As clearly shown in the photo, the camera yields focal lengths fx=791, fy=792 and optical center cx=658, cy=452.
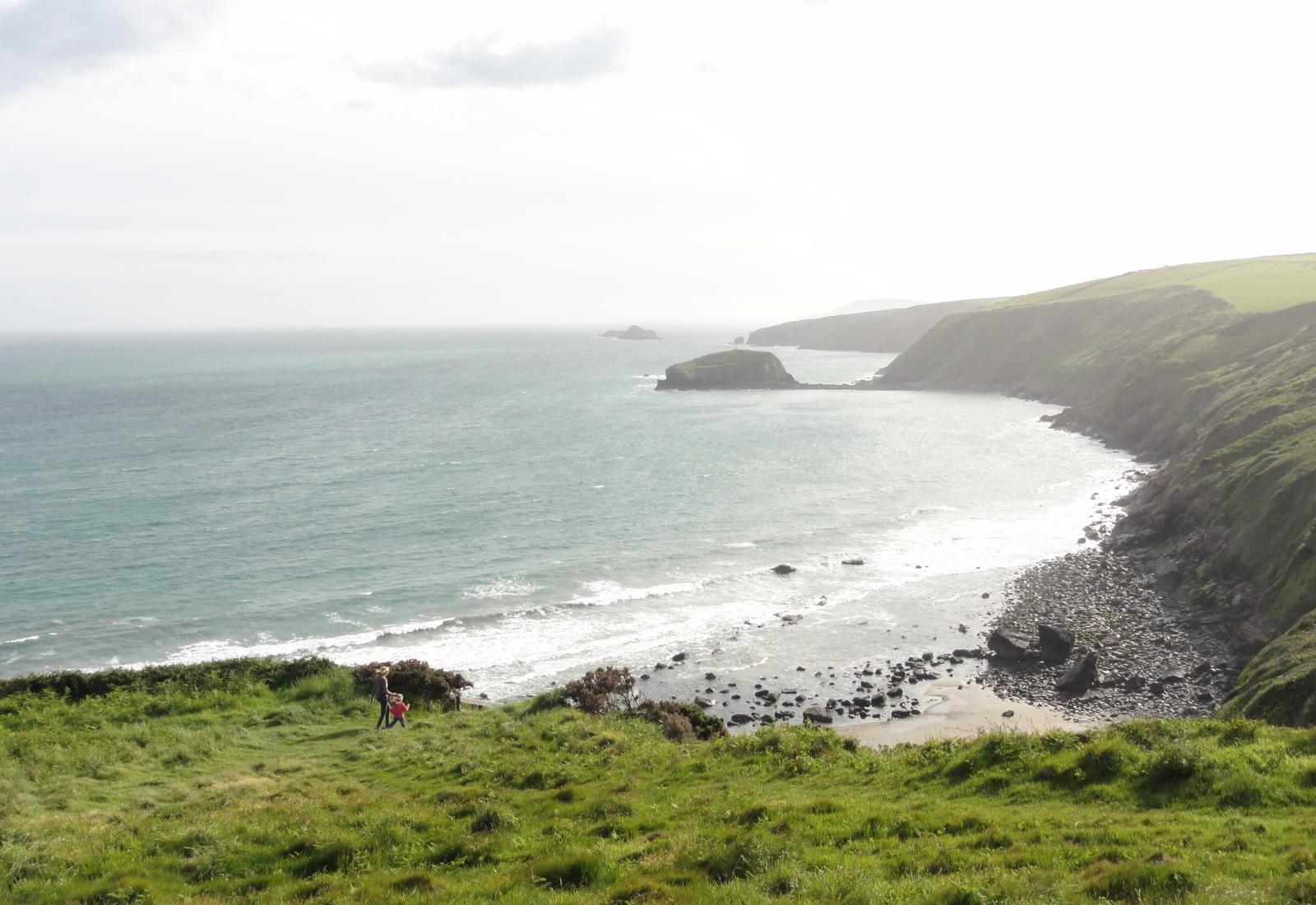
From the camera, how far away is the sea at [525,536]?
135 feet

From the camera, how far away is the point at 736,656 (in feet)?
132

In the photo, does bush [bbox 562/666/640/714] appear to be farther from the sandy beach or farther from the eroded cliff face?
the eroded cliff face

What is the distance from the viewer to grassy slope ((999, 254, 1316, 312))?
10650 cm

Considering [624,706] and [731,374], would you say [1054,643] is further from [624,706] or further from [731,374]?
[731,374]

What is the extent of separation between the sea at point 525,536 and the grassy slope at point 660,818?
15437 millimetres

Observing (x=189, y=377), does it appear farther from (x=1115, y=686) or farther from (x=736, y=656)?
(x=1115, y=686)

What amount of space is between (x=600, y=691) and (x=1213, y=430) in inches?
2258

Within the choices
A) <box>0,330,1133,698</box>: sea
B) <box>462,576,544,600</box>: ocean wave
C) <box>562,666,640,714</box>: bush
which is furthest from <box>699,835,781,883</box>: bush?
<box>462,576,544,600</box>: ocean wave

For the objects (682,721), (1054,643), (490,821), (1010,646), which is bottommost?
(1010,646)

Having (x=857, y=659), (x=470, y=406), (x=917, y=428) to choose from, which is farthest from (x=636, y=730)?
(x=470, y=406)

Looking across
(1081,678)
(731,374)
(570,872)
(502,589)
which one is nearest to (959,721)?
(1081,678)

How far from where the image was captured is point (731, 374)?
166625 millimetres

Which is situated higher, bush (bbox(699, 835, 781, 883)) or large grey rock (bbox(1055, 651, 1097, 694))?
bush (bbox(699, 835, 781, 883))

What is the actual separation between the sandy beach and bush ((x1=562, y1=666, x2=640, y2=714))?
339 inches
